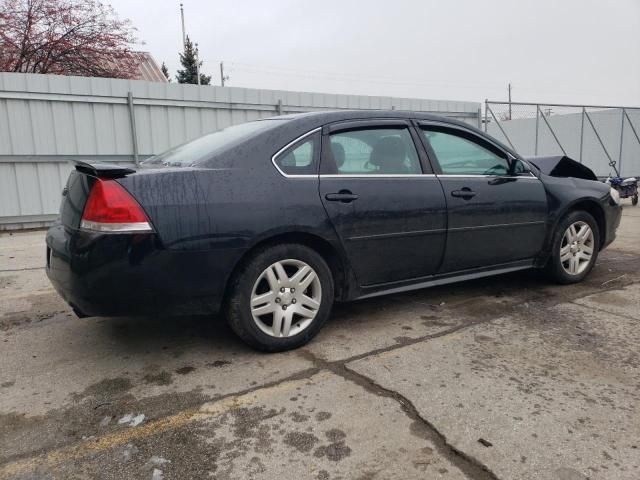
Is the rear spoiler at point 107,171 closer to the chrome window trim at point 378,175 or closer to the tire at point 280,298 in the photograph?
the tire at point 280,298

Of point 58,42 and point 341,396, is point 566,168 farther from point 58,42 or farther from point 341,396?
point 58,42

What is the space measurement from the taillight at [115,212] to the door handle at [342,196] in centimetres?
→ 111

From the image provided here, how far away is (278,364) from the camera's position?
3.00 m

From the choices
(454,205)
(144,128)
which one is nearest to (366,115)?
(454,205)

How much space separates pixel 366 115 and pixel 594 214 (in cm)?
265

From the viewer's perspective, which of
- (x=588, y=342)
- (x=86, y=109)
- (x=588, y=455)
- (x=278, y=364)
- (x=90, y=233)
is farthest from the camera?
(x=86, y=109)

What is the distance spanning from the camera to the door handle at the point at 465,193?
3.73 meters

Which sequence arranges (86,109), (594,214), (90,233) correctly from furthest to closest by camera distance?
(86,109), (594,214), (90,233)

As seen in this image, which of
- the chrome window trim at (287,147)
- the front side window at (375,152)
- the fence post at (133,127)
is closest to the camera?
the chrome window trim at (287,147)

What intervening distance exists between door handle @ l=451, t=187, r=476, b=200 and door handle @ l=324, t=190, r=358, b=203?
89cm

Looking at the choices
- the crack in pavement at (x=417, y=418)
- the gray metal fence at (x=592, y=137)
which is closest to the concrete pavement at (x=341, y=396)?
the crack in pavement at (x=417, y=418)

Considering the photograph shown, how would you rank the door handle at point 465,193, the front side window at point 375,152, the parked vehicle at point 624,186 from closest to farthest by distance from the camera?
the front side window at point 375,152 < the door handle at point 465,193 < the parked vehicle at point 624,186

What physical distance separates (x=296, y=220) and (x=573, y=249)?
2.91m

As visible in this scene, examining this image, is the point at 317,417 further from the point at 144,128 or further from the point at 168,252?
the point at 144,128
